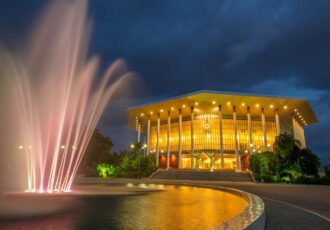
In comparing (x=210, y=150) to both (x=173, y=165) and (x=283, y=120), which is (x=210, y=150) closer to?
(x=173, y=165)

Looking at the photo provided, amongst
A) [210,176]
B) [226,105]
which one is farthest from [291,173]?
[226,105]

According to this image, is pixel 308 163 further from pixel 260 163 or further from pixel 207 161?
pixel 207 161

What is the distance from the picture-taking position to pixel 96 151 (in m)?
71.2

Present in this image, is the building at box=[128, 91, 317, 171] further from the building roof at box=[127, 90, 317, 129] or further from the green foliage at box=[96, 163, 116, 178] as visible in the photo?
the green foliage at box=[96, 163, 116, 178]

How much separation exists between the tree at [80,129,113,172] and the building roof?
1116cm

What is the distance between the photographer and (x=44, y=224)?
716 centimetres

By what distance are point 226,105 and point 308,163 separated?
87.4 ft

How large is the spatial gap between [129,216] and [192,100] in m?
50.1

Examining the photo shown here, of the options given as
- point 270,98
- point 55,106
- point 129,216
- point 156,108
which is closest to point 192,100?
point 156,108

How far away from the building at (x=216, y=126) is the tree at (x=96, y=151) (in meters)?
10.5

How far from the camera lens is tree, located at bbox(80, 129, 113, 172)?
69.5 metres

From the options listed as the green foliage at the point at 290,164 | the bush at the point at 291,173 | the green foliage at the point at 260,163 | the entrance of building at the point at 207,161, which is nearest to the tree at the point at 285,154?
the green foliage at the point at 290,164

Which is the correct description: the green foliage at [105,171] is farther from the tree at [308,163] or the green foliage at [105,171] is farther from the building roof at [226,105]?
the tree at [308,163]

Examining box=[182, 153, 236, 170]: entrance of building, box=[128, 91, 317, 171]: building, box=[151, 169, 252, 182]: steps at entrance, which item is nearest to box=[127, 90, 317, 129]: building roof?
box=[128, 91, 317, 171]: building
